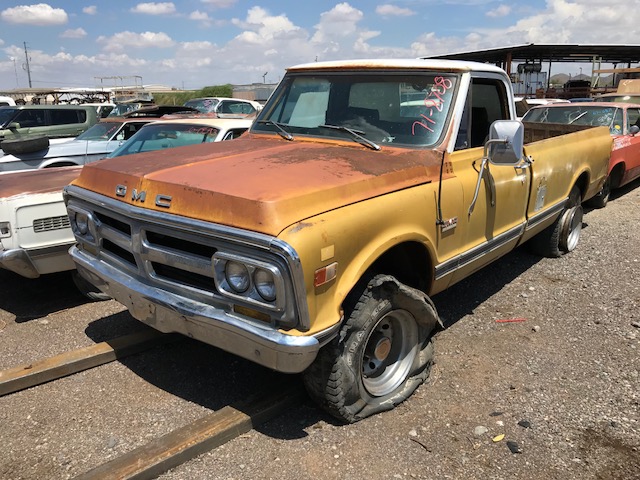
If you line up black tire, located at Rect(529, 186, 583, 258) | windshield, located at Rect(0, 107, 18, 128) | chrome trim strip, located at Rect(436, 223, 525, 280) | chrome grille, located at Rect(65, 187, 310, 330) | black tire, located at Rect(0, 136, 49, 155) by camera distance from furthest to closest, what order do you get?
windshield, located at Rect(0, 107, 18, 128)
black tire, located at Rect(0, 136, 49, 155)
black tire, located at Rect(529, 186, 583, 258)
chrome trim strip, located at Rect(436, 223, 525, 280)
chrome grille, located at Rect(65, 187, 310, 330)

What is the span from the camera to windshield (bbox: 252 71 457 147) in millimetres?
3564

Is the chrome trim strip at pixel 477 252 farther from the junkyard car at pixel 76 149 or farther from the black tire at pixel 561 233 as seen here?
the junkyard car at pixel 76 149

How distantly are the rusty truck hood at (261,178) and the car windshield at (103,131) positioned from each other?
516cm

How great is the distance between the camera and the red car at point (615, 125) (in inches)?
330

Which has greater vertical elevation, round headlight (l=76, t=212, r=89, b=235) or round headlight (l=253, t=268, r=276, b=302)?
round headlight (l=76, t=212, r=89, b=235)

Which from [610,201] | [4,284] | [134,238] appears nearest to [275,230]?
[134,238]

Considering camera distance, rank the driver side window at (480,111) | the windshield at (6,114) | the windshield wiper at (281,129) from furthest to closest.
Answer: the windshield at (6,114)
the windshield wiper at (281,129)
the driver side window at (480,111)

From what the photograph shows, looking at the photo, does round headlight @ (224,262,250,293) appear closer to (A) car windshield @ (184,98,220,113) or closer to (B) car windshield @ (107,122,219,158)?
(B) car windshield @ (107,122,219,158)

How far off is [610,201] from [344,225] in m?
8.39

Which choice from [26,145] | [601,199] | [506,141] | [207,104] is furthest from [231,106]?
[506,141]

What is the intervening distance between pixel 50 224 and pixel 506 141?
3.53m

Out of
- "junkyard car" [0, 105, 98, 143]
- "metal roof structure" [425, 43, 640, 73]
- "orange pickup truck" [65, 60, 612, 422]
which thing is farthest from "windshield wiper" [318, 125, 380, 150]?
"metal roof structure" [425, 43, 640, 73]

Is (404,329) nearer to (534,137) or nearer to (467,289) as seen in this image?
(467,289)

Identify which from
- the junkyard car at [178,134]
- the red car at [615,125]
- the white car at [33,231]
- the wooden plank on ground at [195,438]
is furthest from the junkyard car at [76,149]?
the red car at [615,125]
